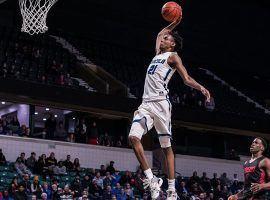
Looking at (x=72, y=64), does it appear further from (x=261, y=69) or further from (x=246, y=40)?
(x=261, y=69)

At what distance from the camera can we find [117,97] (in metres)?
27.4

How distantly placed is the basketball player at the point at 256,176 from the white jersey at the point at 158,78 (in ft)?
5.76

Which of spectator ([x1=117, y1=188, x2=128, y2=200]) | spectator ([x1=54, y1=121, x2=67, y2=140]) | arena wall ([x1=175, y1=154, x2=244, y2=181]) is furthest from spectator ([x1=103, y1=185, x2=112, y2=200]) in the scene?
arena wall ([x1=175, y1=154, x2=244, y2=181])

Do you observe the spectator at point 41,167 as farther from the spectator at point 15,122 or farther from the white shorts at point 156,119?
the white shorts at point 156,119

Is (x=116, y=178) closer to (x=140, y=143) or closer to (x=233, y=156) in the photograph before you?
(x=233, y=156)

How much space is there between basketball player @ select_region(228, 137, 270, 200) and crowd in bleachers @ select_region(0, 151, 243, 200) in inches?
380

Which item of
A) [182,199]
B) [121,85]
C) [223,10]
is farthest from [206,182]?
[223,10]

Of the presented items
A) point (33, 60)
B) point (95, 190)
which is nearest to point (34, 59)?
point (33, 60)

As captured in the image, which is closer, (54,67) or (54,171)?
(54,171)

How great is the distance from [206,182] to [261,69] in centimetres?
1329

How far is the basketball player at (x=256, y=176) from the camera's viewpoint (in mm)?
8914

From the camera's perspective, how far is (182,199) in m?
21.7

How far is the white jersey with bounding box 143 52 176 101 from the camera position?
8.73 metres

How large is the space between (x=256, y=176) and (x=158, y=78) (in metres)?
2.09
